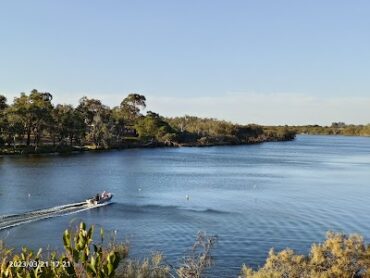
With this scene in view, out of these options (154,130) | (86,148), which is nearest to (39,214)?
(86,148)

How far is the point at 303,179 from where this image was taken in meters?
67.1

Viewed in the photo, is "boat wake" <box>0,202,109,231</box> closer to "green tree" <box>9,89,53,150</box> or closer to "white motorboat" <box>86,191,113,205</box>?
"white motorboat" <box>86,191,113,205</box>

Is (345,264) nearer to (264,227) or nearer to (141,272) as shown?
(141,272)

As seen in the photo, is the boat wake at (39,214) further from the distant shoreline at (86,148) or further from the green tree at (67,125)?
the green tree at (67,125)

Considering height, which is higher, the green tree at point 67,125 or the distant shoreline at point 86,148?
the green tree at point 67,125

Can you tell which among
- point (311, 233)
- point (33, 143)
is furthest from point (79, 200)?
point (33, 143)

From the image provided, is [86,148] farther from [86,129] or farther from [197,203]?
[197,203]

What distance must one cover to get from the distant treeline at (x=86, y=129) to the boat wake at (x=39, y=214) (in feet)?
178

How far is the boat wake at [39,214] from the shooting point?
33750 millimetres

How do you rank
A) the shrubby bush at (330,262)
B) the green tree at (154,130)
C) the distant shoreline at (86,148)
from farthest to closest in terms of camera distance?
1. the green tree at (154,130)
2. the distant shoreline at (86,148)
3. the shrubby bush at (330,262)

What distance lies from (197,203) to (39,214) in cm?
1514

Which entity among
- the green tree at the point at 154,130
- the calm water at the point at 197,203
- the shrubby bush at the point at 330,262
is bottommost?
the calm water at the point at 197,203

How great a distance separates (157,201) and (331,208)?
1634 cm

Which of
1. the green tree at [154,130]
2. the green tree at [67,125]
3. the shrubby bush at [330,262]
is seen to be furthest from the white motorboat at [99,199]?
the green tree at [154,130]
